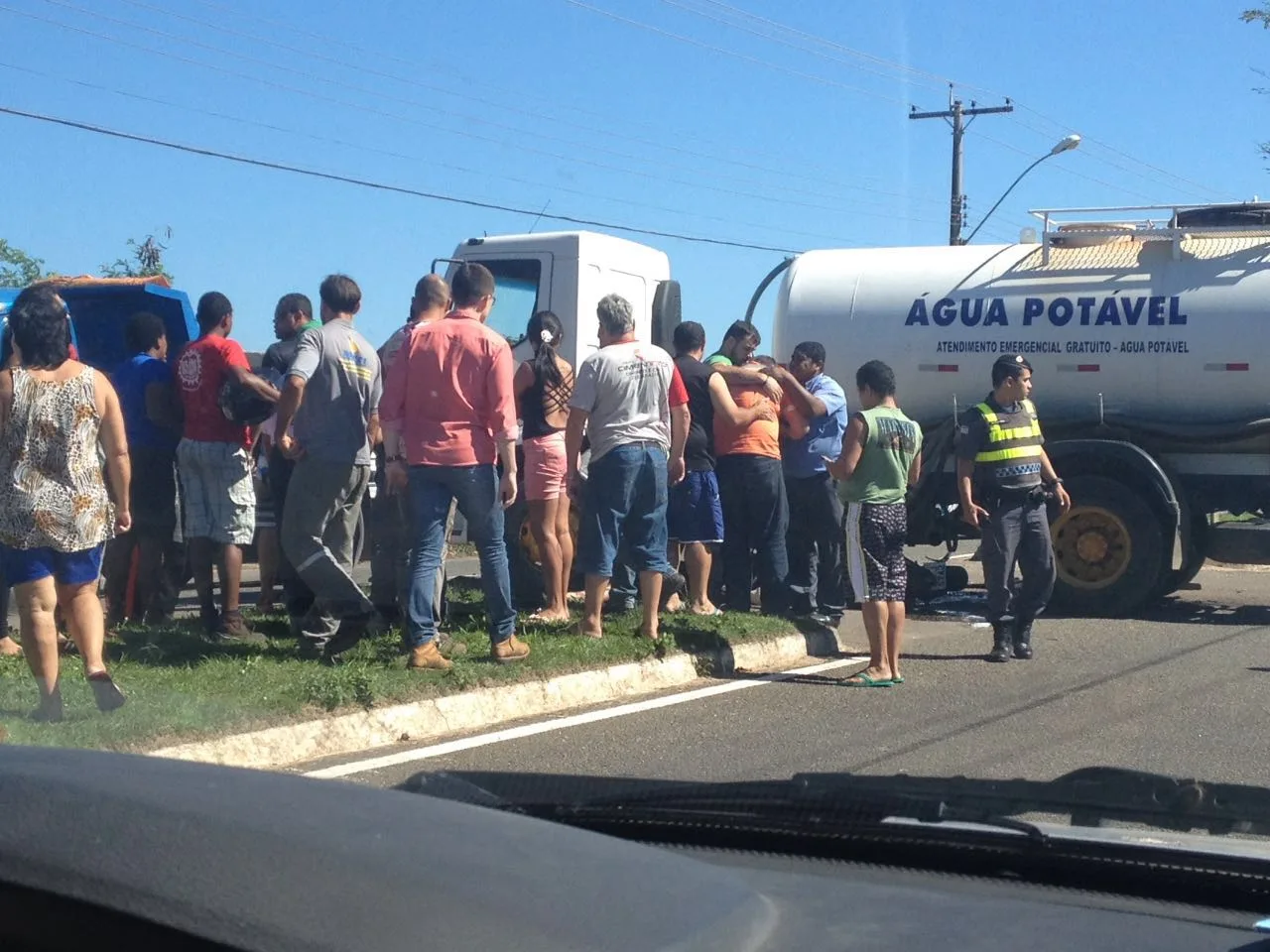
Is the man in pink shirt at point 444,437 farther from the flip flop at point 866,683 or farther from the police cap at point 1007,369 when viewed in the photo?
the police cap at point 1007,369

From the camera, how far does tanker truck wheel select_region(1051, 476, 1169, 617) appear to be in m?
11.1

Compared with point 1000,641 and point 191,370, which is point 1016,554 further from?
point 191,370

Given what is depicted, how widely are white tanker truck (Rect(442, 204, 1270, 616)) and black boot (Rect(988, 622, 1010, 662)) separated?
2.44 meters

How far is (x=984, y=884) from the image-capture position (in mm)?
2291

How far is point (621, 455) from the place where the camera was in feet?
27.0

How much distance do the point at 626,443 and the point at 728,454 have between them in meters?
1.47

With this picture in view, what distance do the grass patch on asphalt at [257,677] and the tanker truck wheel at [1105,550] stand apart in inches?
142

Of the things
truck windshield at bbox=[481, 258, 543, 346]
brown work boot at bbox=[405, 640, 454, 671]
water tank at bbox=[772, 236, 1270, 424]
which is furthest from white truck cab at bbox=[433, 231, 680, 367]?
brown work boot at bbox=[405, 640, 454, 671]

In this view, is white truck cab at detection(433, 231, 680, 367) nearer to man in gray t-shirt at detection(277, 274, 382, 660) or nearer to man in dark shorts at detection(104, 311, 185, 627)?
man in dark shorts at detection(104, 311, 185, 627)

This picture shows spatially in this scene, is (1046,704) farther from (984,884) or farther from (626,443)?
(984,884)

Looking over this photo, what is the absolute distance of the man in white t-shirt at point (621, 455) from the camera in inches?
323

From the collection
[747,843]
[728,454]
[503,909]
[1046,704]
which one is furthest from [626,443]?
[503,909]

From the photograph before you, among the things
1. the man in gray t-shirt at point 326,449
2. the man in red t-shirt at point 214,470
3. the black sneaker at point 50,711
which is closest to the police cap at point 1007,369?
the man in gray t-shirt at point 326,449

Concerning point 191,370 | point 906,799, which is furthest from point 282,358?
point 906,799
